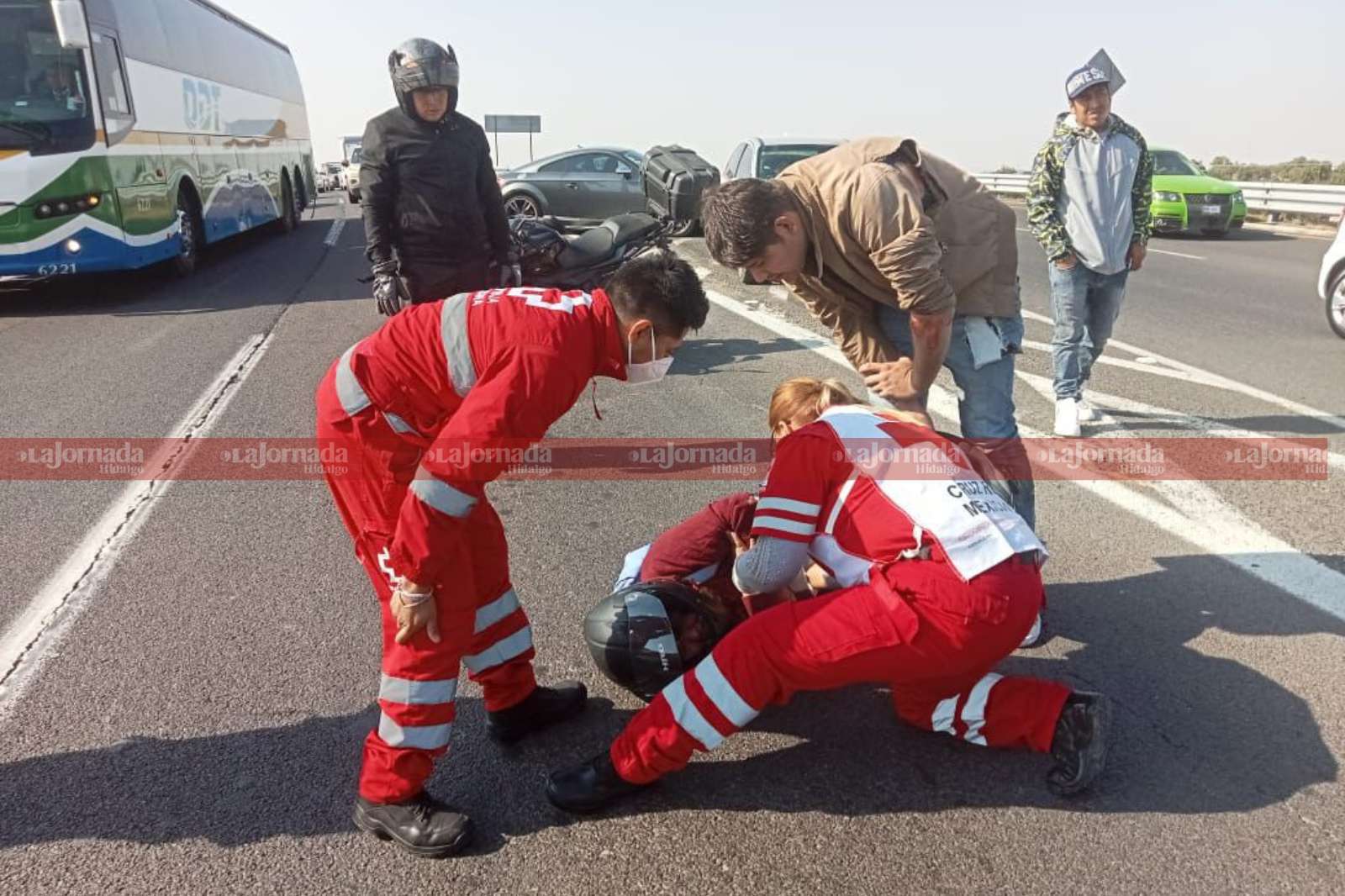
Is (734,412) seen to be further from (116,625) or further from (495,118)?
(495,118)

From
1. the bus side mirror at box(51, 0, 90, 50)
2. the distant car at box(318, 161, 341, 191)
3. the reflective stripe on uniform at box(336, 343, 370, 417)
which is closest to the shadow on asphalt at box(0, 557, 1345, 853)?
the reflective stripe on uniform at box(336, 343, 370, 417)

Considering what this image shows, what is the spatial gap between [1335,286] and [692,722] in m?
8.46

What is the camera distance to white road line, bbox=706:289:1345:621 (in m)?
3.67

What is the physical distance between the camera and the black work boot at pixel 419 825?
93.5 inches

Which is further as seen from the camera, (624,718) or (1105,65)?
(1105,65)

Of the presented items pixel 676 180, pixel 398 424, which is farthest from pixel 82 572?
pixel 676 180

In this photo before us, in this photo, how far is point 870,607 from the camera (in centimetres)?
243

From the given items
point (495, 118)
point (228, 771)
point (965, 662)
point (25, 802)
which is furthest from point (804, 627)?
point (495, 118)

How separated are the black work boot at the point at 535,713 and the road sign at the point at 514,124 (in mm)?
52897

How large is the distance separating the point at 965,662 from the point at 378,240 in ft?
11.3

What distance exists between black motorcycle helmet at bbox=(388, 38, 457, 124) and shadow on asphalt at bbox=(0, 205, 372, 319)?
6959 mm

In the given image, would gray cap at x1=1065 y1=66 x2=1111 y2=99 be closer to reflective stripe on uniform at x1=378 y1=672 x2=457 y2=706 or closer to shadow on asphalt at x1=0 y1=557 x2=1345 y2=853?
shadow on asphalt at x1=0 y1=557 x2=1345 y2=853

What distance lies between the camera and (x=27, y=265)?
32.2 feet

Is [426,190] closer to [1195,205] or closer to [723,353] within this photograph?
[723,353]
